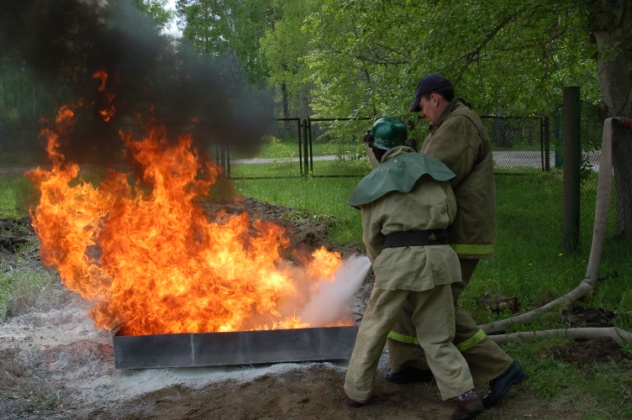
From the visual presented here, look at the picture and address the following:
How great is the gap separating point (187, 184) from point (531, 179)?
11062mm

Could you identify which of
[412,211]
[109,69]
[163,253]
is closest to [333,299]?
[163,253]

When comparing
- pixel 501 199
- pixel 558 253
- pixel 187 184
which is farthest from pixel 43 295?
pixel 501 199

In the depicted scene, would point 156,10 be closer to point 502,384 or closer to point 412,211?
point 412,211

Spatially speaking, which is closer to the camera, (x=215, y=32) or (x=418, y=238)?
(x=418, y=238)

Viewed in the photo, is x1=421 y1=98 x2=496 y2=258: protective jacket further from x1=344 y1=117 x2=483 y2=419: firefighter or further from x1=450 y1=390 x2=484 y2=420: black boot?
x1=450 y1=390 x2=484 y2=420: black boot

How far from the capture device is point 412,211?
3777mm

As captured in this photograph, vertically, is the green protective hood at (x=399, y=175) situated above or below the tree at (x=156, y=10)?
below

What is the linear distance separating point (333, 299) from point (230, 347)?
4.29ft

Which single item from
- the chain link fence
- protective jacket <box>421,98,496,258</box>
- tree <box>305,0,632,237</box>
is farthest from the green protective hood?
tree <box>305,0,632,237</box>

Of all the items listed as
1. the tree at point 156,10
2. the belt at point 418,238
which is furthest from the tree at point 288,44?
the belt at point 418,238

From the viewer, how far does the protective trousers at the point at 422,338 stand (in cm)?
372

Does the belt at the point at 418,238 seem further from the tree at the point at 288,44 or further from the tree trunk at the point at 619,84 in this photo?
the tree at the point at 288,44

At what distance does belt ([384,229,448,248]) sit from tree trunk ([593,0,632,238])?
4501 millimetres

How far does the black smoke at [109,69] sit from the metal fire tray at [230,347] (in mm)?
2351
